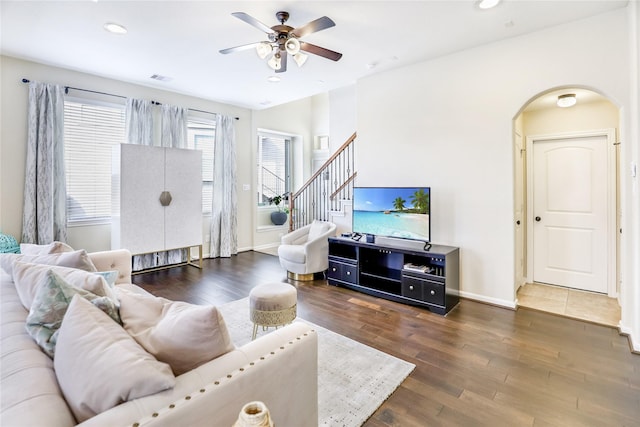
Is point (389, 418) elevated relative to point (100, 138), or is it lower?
lower

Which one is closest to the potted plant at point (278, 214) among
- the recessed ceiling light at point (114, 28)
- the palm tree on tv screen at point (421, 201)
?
the palm tree on tv screen at point (421, 201)

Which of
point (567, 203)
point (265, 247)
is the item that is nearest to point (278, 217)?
point (265, 247)

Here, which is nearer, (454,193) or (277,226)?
(454,193)

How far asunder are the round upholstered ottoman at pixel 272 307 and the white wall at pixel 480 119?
2241 millimetres

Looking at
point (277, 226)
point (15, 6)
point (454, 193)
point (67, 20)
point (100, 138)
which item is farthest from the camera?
point (277, 226)

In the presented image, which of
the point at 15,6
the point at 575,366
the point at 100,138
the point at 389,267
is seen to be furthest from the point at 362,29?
the point at 100,138

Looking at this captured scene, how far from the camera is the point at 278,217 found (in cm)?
717

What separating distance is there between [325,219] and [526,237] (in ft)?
10.0

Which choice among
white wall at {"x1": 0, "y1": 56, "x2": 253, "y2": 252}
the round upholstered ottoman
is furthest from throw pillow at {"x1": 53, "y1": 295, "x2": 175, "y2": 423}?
white wall at {"x1": 0, "y1": 56, "x2": 253, "y2": 252}

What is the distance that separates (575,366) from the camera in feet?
7.61

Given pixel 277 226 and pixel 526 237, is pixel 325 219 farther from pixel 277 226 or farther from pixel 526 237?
pixel 526 237

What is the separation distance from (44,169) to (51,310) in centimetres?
393

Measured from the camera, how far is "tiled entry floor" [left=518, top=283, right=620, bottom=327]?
319 cm

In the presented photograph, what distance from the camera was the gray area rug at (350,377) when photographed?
1843mm
